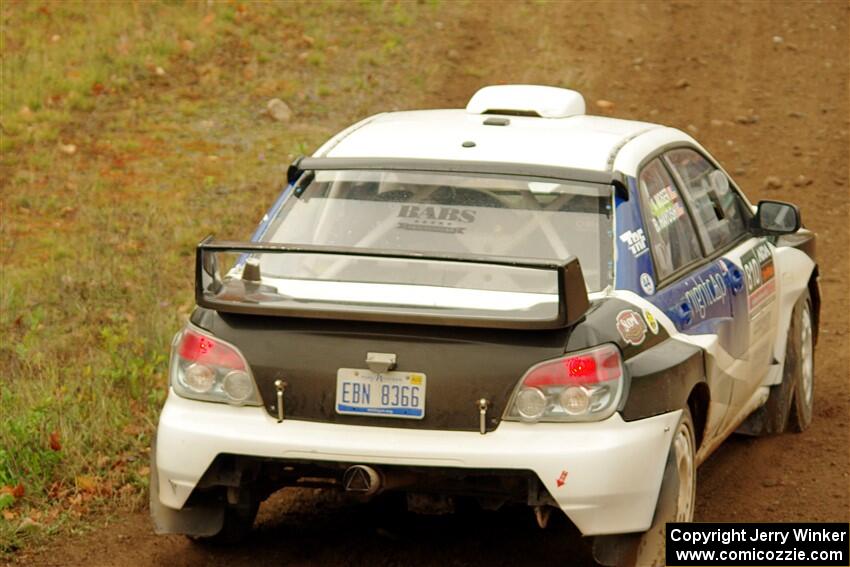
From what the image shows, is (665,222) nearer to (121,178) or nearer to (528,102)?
(528,102)

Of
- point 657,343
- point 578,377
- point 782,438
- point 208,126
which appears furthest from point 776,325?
point 208,126

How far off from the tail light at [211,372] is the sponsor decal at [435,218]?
96 cm

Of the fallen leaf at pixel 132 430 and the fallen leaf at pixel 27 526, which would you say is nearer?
the fallen leaf at pixel 27 526

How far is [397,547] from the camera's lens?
584 cm

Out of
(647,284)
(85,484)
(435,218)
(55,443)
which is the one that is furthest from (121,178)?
(647,284)

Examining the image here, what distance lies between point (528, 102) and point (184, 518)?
8.07ft

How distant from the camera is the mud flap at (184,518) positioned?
5.29m

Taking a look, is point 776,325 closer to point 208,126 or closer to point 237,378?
point 237,378

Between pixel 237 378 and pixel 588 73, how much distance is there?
12888mm

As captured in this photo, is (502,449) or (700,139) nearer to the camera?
(502,449)

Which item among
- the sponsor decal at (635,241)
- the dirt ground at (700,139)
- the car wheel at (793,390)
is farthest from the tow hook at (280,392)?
the car wheel at (793,390)

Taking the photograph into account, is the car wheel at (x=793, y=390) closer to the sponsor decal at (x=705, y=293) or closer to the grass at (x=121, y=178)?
the sponsor decal at (x=705, y=293)

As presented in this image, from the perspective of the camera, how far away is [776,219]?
6.83 m

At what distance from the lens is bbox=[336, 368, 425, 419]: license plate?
4.84 meters
